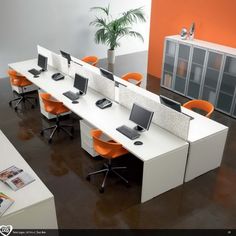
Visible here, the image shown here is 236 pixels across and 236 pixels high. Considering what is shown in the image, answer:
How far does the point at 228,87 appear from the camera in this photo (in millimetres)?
5891

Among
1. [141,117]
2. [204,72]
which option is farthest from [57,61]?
[204,72]

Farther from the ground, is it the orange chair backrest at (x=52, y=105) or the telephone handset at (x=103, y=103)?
the telephone handset at (x=103, y=103)

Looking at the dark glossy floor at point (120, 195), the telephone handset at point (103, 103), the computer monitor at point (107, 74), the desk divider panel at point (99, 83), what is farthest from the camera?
the computer monitor at point (107, 74)

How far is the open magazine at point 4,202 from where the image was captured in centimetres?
260

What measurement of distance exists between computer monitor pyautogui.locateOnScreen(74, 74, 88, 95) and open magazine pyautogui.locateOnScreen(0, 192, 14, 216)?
2.58m

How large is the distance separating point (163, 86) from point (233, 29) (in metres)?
2.23

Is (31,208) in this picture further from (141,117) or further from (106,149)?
(141,117)

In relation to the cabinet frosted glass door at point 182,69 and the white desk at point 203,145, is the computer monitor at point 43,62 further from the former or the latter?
the white desk at point 203,145

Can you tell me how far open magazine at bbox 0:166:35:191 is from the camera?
2902 millimetres

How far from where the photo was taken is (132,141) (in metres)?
3.73

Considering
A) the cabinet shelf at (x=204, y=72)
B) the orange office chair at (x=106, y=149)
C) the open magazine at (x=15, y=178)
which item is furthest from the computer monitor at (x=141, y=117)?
the cabinet shelf at (x=204, y=72)

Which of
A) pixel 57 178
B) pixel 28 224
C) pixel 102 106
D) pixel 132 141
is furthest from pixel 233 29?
pixel 28 224

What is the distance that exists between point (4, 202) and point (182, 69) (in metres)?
5.27

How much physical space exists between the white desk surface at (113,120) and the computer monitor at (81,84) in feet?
0.41
